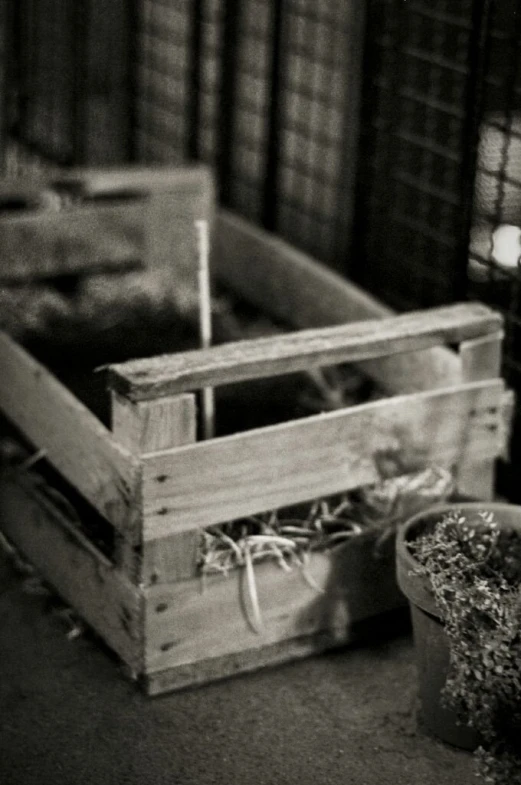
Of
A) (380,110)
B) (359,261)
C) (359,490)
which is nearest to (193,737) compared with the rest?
(359,490)

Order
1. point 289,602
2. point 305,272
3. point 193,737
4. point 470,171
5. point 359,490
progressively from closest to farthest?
point 193,737
point 289,602
point 359,490
point 470,171
point 305,272

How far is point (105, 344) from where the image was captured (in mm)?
5629

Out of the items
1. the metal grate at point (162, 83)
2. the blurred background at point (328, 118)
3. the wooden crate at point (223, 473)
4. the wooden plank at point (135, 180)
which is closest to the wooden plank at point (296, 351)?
the wooden crate at point (223, 473)

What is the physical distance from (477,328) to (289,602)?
1.03 meters

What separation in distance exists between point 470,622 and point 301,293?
7.47ft

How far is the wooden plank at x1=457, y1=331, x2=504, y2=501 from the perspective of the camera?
4359mm

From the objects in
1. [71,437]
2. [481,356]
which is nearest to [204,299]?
[71,437]

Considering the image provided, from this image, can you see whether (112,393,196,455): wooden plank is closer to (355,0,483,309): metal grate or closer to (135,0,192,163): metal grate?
(355,0,483,309): metal grate

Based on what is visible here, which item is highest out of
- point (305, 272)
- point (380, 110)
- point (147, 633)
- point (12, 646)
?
point (380, 110)

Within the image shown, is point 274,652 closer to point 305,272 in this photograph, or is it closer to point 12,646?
point 12,646

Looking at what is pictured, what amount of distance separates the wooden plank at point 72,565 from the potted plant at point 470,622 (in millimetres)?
808

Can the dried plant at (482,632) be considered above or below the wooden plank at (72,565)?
above

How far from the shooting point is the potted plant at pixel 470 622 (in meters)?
3.31

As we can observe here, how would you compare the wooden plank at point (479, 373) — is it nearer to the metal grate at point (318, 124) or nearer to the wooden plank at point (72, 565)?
the wooden plank at point (72, 565)
